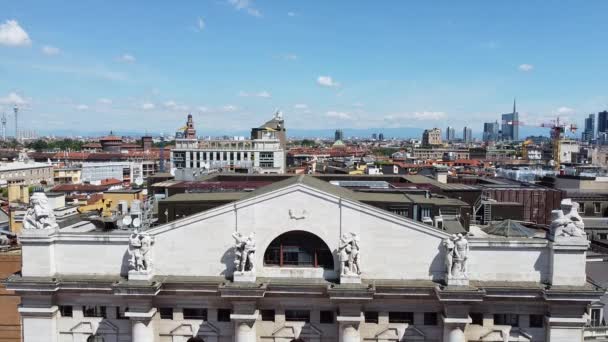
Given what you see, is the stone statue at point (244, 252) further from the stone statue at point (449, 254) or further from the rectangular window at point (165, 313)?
the stone statue at point (449, 254)

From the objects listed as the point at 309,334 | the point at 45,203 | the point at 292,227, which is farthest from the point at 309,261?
the point at 45,203

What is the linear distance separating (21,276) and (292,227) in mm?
17545

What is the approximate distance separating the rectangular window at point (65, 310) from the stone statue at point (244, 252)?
1140 cm

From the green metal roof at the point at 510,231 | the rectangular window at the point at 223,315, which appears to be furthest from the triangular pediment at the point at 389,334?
the green metal roof at the point at 510,231

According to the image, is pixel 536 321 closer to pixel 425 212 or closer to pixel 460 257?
pixel 460 257

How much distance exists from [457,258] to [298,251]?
9812 millimetres

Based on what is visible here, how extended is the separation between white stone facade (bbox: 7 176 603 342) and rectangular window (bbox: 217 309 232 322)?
0.07m

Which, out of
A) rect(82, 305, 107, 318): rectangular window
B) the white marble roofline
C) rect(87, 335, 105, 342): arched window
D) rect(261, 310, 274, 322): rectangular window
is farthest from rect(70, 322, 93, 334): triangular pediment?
rect(261, 310, 274, 322): rectangular window

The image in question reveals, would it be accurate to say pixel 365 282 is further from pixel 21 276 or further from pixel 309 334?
pixel 21 276

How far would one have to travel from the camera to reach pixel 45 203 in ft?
101

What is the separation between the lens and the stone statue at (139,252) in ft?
97.7

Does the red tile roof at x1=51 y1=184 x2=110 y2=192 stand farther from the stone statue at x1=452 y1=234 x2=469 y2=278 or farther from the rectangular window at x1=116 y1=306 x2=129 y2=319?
the stone statue at x1=452 y1=234 x2=469 y2=278

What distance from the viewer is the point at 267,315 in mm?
30531

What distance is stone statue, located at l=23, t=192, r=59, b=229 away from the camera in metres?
30.6
